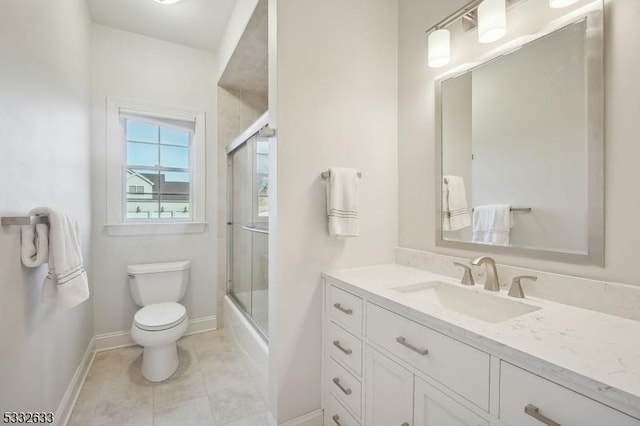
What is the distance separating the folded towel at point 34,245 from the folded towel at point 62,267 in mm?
18

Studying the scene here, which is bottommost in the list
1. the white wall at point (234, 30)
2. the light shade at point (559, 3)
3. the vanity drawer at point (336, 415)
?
the vanity drawer at point (336, 415)

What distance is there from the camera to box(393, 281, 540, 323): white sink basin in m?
1.15

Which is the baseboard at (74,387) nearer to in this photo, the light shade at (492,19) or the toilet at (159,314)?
the toilet at (159,314)

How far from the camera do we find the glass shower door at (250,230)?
1.98 metres

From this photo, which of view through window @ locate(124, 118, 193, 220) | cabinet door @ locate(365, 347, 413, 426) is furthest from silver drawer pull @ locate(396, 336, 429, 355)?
view through window @ locate(124, 118, 193, 220)

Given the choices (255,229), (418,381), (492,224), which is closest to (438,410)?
(418,381)

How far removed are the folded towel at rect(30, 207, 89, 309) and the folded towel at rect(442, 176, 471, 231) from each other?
1.79 m

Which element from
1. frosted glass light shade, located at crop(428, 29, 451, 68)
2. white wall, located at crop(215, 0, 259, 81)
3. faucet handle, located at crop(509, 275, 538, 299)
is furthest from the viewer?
white wall, located at crop(215, 0, 259, 81)

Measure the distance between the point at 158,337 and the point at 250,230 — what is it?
96 centimetres

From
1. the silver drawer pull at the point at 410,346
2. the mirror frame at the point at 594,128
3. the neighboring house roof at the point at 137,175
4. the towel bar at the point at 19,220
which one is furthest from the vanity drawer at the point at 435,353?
the neighboring house roof at the point at 137,175

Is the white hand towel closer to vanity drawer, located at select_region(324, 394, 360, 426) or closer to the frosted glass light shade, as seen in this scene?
the frosted glass light shade

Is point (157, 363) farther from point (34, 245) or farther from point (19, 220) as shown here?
point (19, 220)

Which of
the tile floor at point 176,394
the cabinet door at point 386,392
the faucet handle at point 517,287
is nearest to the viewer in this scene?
the cabinet door at point 386,392

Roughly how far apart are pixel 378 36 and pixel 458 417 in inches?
76.9
